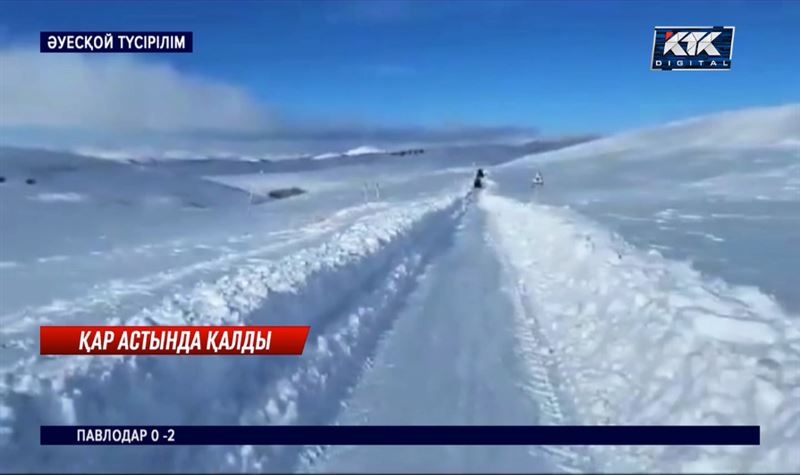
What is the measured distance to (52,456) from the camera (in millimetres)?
4789

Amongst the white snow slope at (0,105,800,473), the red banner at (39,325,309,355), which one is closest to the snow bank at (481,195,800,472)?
the white snow slope at (0,105,800,473)

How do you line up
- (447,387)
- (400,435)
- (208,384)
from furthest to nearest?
(447,387)
(208,384)
(400,435)

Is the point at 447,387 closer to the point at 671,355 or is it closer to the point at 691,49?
the point at 671,355

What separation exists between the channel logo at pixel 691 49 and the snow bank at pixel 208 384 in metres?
6.51

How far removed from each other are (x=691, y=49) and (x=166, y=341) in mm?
9587

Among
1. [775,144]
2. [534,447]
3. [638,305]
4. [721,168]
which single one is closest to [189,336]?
[534,447]

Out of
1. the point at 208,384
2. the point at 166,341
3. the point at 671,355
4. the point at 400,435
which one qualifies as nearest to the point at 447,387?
the point at 400,435

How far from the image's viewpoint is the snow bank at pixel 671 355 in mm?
5156

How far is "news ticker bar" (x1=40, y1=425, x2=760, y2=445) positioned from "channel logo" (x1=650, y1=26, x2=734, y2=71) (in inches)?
252

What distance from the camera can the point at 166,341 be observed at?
23.7 feet

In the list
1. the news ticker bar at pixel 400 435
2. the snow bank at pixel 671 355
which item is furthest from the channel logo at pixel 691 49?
the news ticker bar at pixel 400 435

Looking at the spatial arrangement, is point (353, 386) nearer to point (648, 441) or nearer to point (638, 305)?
point (648, 441)

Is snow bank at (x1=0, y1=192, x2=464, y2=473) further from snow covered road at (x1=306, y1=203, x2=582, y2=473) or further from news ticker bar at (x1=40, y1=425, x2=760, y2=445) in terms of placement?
snow covered road at (x1=306, y1=203, x2=582, y2=473)

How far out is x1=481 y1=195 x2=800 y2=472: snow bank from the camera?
203 inches
